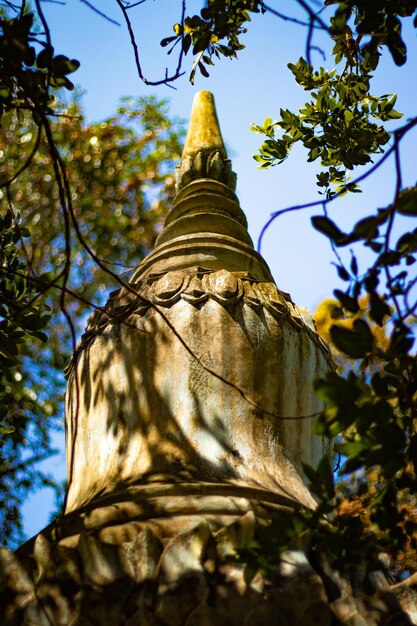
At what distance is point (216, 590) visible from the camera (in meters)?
2.51

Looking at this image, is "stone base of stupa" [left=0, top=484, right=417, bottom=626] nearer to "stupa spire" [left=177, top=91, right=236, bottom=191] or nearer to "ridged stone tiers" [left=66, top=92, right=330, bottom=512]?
"ridged stone tiers" [left=66, top=92, right=330, bottom=512]

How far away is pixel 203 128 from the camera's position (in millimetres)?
5742

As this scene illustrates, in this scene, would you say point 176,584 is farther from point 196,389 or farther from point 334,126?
point 334,126

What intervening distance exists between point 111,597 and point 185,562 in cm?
23

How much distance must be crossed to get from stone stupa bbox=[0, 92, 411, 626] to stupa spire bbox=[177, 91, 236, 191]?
2.56 ft

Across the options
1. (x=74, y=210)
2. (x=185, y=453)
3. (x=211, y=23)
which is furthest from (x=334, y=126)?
(x=74, y=210)

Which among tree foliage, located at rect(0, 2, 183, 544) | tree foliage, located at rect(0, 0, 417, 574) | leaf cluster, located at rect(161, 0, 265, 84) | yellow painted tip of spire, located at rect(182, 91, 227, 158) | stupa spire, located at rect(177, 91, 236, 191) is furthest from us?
tree foliage, located at rect(0, 2, 183, 544)

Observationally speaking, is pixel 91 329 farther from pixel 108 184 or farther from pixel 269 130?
pixel 108 184

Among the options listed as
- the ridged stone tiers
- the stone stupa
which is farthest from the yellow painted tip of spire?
the ridged stone tiers

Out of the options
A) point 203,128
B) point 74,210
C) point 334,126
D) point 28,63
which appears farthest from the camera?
point 74,210

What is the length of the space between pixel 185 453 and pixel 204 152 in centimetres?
267

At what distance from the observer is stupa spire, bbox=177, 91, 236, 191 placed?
17.1 ft

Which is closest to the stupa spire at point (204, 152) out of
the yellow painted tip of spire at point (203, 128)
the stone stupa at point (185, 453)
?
the yellow painted tip of spire at point (203, 128)

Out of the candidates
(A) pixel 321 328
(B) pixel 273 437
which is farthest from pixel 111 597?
(A) pixel 321 328
